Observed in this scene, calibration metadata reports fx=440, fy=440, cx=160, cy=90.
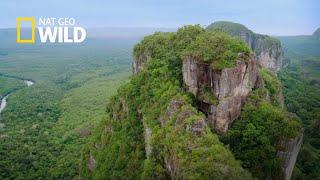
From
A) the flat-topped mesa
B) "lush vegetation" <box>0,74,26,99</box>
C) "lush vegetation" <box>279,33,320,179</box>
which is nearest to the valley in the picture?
"lush vegetation" <box>279,33,320,179</box>

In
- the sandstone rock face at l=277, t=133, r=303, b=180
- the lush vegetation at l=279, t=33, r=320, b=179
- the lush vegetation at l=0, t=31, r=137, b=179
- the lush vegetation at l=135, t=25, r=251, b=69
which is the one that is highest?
the lush vegetation at l=135, t=25, r=251, b=69

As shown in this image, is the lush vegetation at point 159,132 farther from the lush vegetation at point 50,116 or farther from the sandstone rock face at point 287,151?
the lush vegetation at point 50,116

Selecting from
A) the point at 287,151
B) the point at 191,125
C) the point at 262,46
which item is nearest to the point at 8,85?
the point at 262,46

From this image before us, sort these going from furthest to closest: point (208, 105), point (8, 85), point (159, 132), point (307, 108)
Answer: point (8, 85)
point (307, 108)
point (208, 105)
point (159, 132)

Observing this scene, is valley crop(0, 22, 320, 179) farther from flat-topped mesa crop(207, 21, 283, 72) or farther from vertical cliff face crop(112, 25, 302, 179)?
flat-topped mesa crop(207, 21, 283, 72)

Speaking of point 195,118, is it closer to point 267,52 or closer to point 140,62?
point 140,62

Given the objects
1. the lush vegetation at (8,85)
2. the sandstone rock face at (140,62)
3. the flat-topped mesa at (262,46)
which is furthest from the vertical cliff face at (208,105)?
the lush vegetation at (8,85)
